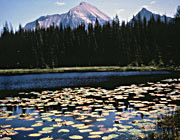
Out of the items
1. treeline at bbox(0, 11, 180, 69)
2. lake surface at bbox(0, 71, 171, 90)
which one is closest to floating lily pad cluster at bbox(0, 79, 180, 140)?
lake surface at bbox(0, 71, 171, 90)

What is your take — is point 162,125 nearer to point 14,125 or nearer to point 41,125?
point 41,125

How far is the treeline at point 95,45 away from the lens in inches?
2352

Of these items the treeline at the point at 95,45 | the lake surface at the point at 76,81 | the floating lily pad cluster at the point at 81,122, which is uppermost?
the treeline at the point at 95,45

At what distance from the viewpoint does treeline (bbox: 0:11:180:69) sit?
59741mm

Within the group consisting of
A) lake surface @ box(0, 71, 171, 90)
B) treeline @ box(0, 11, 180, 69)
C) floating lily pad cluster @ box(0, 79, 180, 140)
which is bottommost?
floating lily pad cluster @ box(0, 79, 180, 140)

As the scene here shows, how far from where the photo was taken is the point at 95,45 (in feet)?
230

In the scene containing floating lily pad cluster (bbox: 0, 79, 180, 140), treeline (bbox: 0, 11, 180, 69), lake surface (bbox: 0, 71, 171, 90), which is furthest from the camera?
treeline (bbox: 0, 11, 180, 69)

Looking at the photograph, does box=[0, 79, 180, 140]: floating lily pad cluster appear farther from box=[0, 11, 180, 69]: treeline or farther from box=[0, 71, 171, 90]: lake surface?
box=[0, 11, 180, 69]: treeline

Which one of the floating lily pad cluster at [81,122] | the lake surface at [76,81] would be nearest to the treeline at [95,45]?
the lake surface at [76,81]

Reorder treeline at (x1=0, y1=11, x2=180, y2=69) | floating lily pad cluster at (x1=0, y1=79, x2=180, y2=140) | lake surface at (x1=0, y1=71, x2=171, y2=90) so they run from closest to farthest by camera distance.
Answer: floating lily pad cluster at (x1=0, y1=79, x2=180, y2=140) < lake surface at (x1=0, y1=71, x2=171, y2=90) < treeline at (x1=0, y1=11, x2=180, y2=69)

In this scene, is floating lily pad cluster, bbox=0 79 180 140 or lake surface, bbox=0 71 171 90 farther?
lake surface, bbox=0 71 171 90

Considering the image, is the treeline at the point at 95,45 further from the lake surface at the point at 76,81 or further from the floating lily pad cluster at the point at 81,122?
the floating lily pad cluster at the point at 81,122

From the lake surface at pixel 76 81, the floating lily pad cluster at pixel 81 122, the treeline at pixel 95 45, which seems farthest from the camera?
the treeline at pixel 95 45

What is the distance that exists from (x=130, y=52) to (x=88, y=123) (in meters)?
59.5
